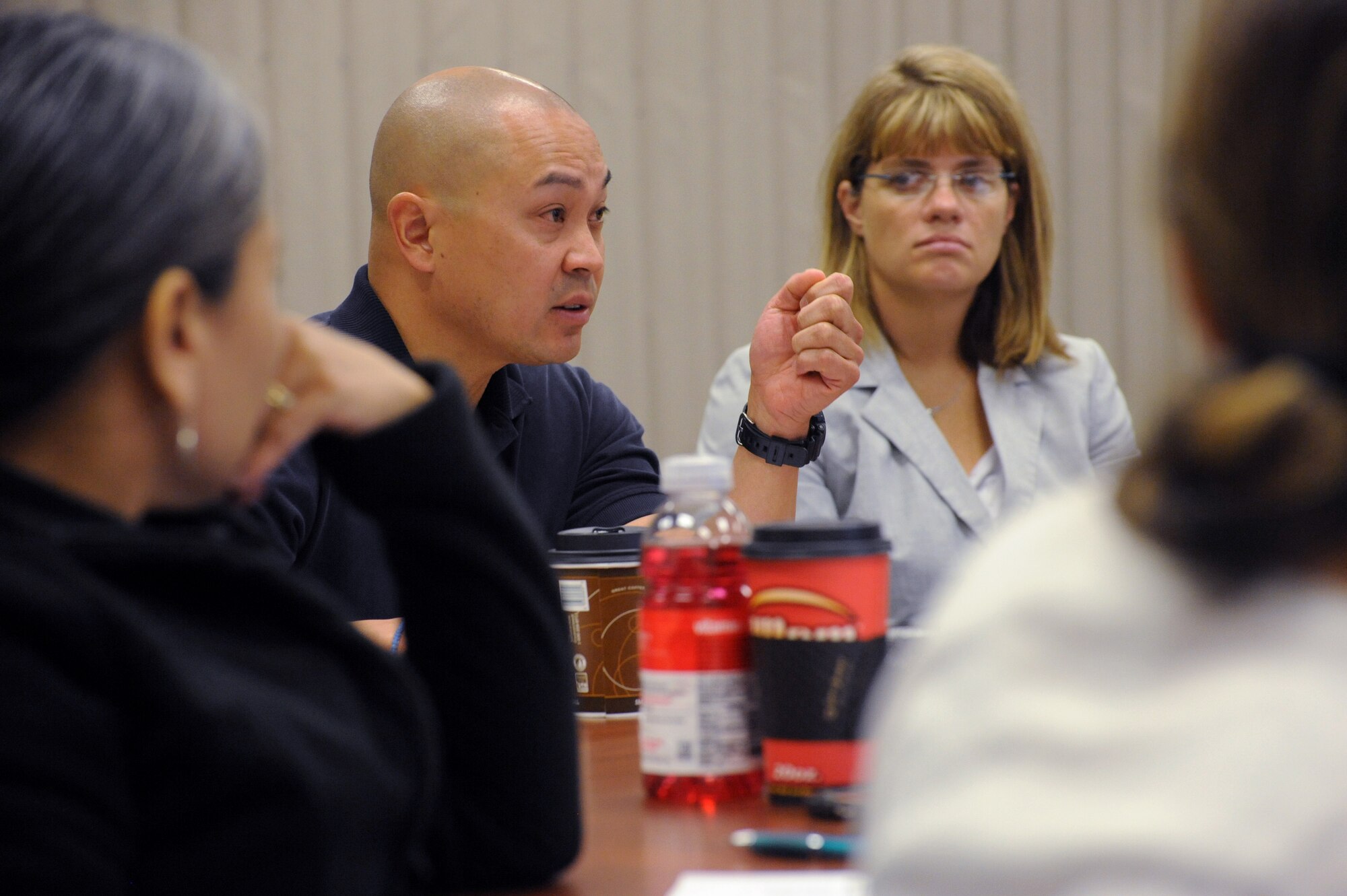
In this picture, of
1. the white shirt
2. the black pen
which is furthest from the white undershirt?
the white shirt

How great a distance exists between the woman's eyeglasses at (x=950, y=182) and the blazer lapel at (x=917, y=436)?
0.30m

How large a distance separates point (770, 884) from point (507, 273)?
1.37 m

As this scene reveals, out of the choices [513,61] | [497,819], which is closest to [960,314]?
[513,61]

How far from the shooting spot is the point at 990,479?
7.07 feet

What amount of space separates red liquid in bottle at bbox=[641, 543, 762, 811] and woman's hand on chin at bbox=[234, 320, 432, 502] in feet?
0.73

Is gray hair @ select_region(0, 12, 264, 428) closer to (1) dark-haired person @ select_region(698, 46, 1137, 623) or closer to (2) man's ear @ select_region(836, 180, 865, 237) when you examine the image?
(1) dark-haired person @ select_region(698, 46, 1137, 623)

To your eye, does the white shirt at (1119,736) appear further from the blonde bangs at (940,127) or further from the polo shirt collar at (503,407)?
the blonde bangs at (940,127)

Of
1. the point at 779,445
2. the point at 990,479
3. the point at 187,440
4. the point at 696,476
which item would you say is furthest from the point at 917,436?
the point at 187,440

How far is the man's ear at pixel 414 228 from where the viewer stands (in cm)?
199

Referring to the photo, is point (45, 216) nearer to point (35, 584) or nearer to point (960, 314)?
point (35, 584)

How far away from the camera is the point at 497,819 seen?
0.80 m

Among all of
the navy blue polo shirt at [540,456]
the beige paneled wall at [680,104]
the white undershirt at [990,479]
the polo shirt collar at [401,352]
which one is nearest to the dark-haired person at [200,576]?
the navy blue polo shirt at [540,456]

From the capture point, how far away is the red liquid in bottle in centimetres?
89

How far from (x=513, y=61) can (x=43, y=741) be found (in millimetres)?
2498
